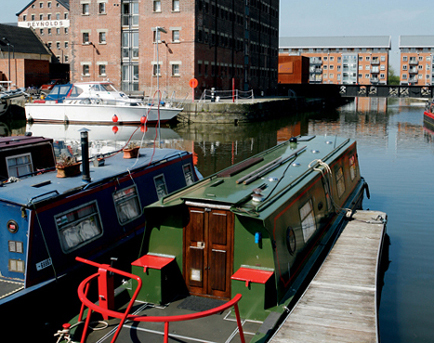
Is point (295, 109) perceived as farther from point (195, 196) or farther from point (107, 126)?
point (195, 196)

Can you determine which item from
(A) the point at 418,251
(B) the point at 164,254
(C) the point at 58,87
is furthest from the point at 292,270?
(C) the point at 58,87

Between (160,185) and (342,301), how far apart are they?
5.77 meters

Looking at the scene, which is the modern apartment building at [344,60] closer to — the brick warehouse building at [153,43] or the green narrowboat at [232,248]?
→ the brick warehouse building at [153,43]

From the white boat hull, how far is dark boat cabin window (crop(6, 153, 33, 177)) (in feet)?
85.9

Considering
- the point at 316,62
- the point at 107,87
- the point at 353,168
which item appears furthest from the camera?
the point at 316,62

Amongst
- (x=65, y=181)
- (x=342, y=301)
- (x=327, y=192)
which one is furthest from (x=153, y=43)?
(x=342, y=301)

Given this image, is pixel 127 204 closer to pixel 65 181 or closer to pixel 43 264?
pixel 65 181

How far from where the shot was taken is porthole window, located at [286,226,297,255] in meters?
8.45

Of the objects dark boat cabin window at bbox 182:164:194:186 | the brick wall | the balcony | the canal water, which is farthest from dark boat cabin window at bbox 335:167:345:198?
the balcony

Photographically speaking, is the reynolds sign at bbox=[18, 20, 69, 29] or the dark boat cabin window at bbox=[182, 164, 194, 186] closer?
the dark boat cabin window at bbox=[182, 164, 194, 186]

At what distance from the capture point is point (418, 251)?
13164 millimetres

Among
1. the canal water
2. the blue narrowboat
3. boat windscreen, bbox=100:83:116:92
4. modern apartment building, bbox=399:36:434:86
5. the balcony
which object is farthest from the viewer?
the balcony

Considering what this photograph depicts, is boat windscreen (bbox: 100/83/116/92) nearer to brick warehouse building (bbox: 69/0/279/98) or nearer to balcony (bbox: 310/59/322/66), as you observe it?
brick warehouse building (bbox: 69/0/279/98)

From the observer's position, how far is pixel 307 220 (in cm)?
987
